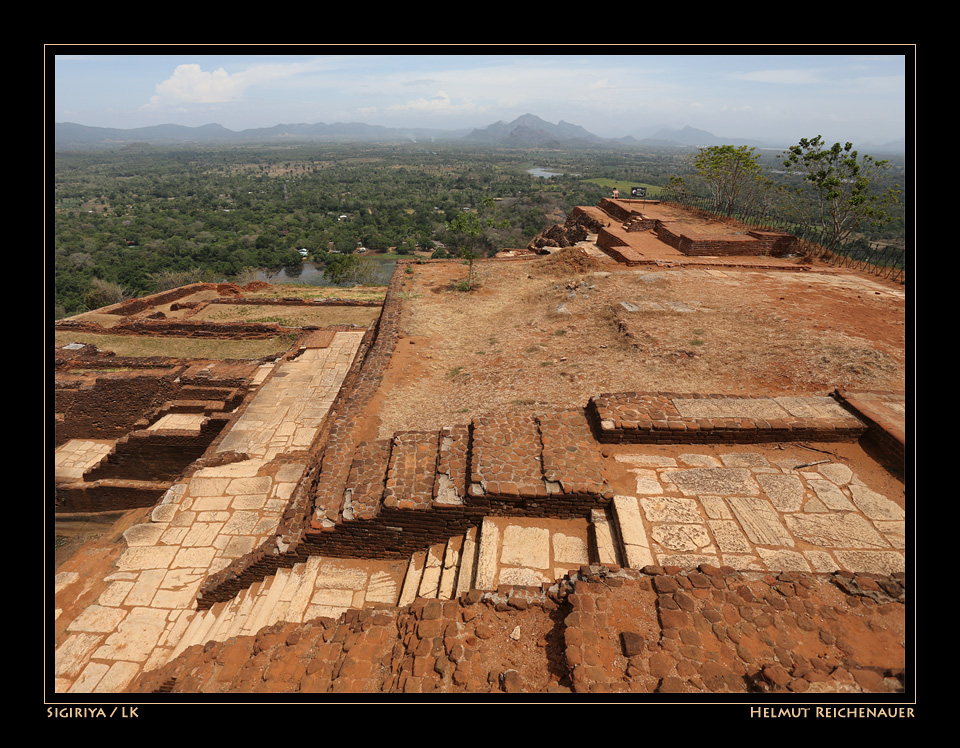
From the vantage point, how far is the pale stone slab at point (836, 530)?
13.1ft

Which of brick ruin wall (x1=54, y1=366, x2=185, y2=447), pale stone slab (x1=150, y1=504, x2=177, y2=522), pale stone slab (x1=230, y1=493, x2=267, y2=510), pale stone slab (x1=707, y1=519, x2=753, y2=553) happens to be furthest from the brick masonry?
brick ruin wall (x1=54, y1=366, x2=185, y2=447)

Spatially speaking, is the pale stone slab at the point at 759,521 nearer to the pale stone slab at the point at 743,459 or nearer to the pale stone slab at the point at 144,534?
the pale stone slab at the point at 743,459

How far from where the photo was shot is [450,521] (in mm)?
4832

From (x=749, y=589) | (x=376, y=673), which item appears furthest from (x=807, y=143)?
(x=376, y=673)

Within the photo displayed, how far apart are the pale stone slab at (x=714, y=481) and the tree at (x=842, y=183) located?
50.9ft

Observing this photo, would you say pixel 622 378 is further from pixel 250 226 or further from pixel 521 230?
pixel 250 226

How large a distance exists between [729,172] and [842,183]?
654cm

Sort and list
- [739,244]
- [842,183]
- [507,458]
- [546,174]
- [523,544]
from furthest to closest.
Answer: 1. [546,174]
2. [842,183]
3. [739,244]
4. [507,458]
5. [523,544]

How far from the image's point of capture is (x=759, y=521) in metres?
4.25

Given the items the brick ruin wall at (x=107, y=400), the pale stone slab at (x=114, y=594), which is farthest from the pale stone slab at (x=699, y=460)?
the brick ruin wall at (x=107, y=400)

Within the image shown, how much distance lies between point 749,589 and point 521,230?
61.4 m

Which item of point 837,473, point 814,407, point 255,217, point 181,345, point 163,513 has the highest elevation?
point 255,217

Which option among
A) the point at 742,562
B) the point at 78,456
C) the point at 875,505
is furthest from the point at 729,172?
the point at 78,456

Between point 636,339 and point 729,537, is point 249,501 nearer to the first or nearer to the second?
point 729,537
